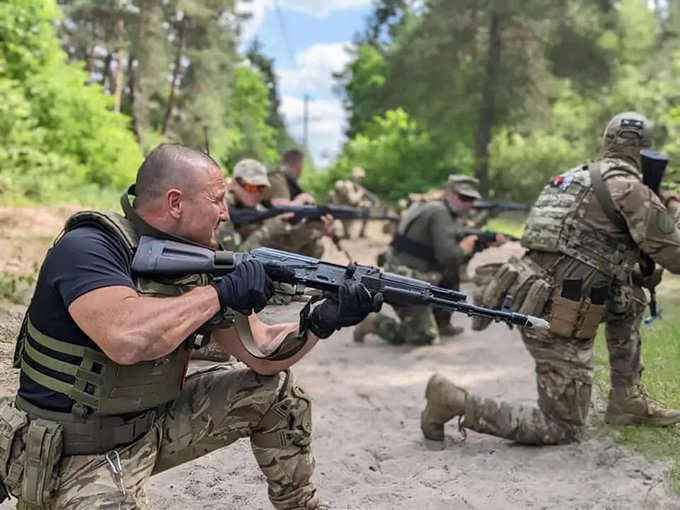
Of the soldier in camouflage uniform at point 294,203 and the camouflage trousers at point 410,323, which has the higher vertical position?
the soldier in camouflage uniform at point 294,203

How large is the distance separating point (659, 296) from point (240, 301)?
802 cm

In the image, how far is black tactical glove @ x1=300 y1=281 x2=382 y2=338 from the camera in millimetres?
2854

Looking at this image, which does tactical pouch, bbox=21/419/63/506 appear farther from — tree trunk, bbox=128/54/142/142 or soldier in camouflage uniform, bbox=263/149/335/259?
tree trunk, bbox=128/54/142/142

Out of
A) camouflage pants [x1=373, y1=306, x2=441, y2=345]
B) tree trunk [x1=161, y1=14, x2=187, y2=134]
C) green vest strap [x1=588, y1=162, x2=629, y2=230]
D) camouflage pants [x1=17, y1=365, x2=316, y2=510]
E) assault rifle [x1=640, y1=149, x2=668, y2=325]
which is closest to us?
camouflage pants [x1=17, y1=365, x2=316, y2=510]

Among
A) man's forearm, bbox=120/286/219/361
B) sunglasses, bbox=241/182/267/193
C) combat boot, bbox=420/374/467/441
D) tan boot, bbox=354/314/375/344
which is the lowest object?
tan boot, bbox=354/314/375/344

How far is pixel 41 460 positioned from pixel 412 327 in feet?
18.6

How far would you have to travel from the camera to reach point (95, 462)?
2.71 meters

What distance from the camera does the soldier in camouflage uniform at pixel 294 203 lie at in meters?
8.30

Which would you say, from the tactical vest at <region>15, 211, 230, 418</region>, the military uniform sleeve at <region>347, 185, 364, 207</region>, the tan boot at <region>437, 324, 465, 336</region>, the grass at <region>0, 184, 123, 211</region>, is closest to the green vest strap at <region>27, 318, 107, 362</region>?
the tactical vest at <region>15, 211, 230, 418</region>

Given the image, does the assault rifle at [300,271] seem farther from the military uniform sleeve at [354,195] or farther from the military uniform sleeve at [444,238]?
the military uniform sleeve at [354,195]

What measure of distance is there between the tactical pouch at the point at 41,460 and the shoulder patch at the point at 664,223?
3306 millimetres

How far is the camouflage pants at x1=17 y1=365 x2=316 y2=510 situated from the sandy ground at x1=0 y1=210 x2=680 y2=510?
0.38 meters

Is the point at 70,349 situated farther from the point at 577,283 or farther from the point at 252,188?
the point at 252,188

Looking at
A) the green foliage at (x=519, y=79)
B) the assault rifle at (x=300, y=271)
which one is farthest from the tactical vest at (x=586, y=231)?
the green foliage at (x=519, y=79)
